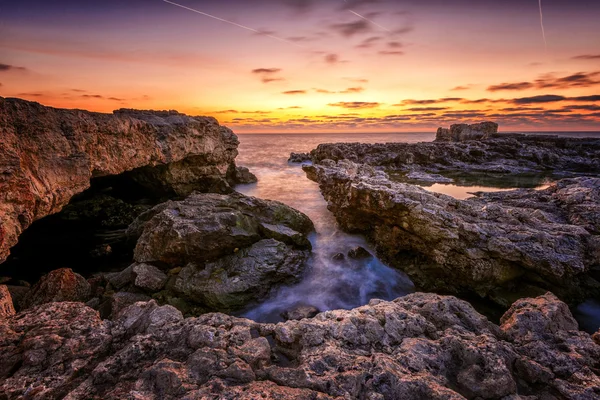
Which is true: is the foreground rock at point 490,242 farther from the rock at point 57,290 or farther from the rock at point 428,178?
the rock at point 428,178

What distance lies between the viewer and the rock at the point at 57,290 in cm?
658

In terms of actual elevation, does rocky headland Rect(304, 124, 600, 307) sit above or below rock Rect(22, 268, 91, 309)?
above

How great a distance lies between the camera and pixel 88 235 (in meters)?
12.6

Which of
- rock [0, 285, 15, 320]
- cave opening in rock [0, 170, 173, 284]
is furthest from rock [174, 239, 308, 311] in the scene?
cave opening in rock [0, 170, 173, 284]

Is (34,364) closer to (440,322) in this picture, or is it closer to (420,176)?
(440,322)

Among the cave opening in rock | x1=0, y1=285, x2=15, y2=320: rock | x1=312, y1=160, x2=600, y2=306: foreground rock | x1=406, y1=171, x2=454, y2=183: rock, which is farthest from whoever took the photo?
x1=406, y1=171, x2=454, y2=183: rock

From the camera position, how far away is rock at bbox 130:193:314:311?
7.95m

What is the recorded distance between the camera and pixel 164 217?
30.6 feet

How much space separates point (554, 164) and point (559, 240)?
34.3m

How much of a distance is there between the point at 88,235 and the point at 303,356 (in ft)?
43.3

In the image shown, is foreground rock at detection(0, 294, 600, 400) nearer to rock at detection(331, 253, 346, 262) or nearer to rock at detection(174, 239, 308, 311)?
rock at detection(174, 239, 308, 311)

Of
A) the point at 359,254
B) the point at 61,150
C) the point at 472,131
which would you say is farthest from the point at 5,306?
the point at 472,131

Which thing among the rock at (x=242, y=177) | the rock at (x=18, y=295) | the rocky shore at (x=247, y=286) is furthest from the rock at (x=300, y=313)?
the rock at (x=242, y=177)

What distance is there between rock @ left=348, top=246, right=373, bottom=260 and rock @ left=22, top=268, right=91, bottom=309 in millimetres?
8652
